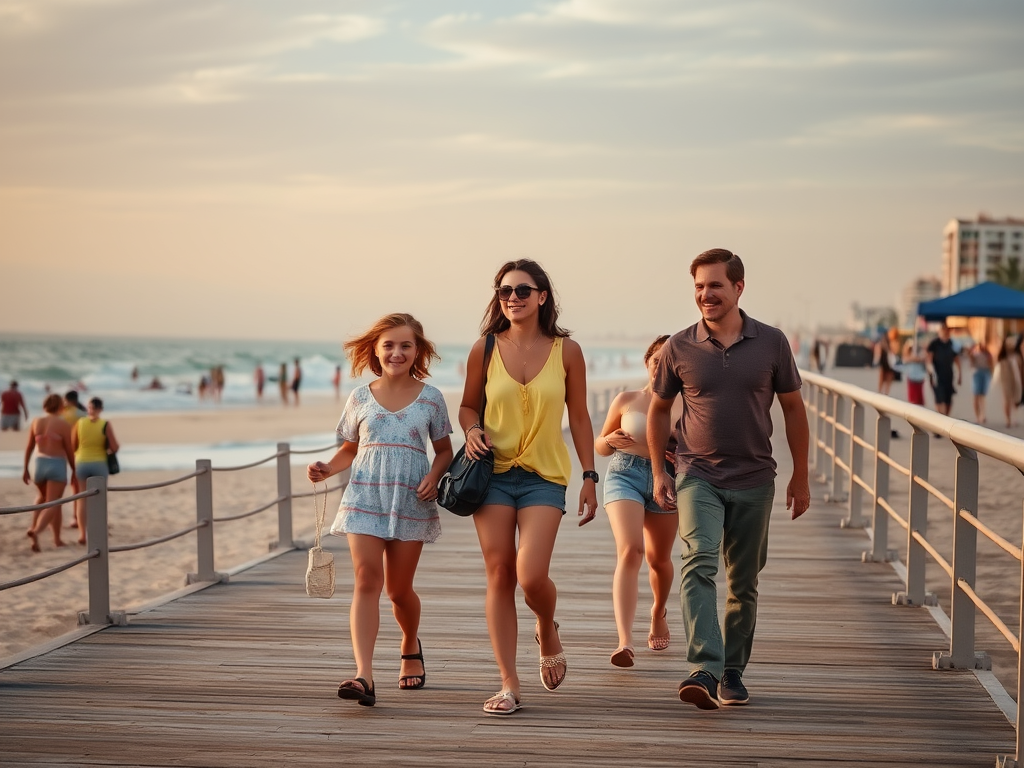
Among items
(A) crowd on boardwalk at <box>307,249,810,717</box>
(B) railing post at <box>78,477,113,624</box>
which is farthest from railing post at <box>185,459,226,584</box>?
(A) crowd on boardwalk at <box>307,249,810,717</box>

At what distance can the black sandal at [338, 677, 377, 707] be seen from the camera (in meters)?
4.23

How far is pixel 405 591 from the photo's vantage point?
14.8ft

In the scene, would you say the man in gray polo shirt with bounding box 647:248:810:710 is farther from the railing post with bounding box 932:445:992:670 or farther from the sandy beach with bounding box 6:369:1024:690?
the sandy beach with bounding box 6:369:1024:690

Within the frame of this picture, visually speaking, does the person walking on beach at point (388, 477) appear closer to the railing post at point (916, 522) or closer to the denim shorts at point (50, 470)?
the railing post at point (916, 522)

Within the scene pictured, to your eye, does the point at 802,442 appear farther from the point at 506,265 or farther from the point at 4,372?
the point at 4,372

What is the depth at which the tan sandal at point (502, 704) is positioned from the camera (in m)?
4.17

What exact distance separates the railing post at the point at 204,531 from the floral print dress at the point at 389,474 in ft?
8.82

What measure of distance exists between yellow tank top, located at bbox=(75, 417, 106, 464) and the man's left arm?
351 inches

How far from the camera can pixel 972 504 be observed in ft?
14.9

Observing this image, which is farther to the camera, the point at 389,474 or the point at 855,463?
the point at 855,463

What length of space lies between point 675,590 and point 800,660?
168 centimetres

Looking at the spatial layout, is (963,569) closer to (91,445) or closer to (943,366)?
(91,445)

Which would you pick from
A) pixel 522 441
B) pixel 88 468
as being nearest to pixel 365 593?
pixel 522 441

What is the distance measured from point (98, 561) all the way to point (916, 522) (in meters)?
4.21
